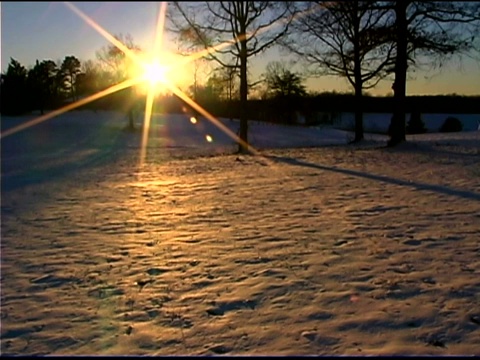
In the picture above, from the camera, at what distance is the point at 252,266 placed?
186 inches

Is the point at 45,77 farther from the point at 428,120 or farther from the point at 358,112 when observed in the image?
the point at 358,112

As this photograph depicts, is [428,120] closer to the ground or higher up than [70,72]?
closer to the ground

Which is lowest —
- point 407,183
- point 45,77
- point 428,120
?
point 407,183

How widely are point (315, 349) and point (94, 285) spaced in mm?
2524

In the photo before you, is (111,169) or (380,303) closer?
(380,303)

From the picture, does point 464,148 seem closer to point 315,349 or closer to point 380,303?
point 380,303

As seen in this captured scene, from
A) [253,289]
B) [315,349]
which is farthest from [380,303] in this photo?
[253,289]

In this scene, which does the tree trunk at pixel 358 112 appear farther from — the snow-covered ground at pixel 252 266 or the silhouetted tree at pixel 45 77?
the silhouetted tree at pixel 45 77

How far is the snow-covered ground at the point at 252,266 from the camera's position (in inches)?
131

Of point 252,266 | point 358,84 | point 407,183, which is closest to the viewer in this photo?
point 252,266

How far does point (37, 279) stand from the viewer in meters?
4.75

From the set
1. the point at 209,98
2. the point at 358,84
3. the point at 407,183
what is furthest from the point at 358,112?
the point at 209,98

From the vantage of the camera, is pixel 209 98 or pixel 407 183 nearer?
pixel 407 183

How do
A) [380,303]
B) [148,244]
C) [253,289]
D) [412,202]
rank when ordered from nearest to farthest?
[380,303] → [253,289] → [148,244] → [412,202]
